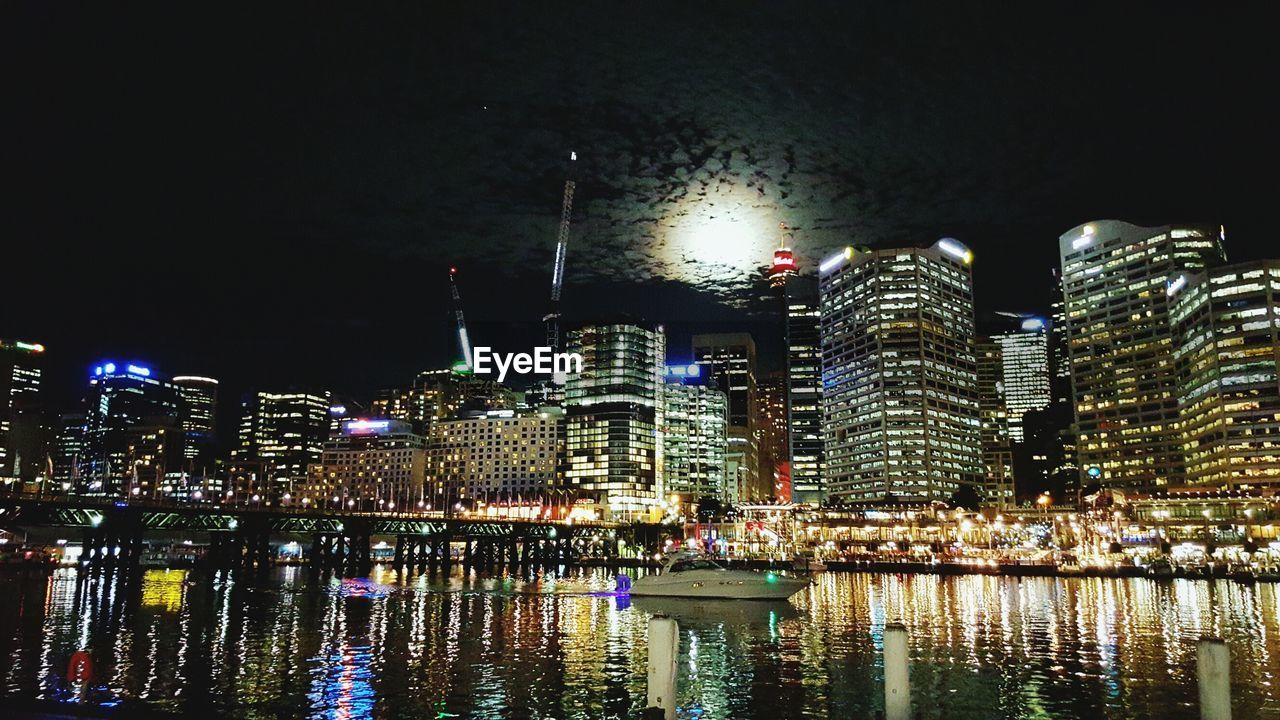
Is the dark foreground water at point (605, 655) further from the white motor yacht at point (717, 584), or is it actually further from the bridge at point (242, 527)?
the bridge at point (242, 527)

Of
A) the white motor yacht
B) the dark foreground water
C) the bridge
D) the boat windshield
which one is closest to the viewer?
the dark foreground water

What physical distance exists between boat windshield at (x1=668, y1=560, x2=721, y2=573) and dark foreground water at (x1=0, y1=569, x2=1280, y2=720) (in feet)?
16.6

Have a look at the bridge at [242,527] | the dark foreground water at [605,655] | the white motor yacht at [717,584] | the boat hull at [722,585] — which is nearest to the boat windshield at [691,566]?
the white motor yacht at [717,584]

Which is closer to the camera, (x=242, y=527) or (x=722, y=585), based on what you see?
(x=722, y=585)

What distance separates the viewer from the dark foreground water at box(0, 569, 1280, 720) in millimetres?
27156

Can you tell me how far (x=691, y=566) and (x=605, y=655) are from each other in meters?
38.7

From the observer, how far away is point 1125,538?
184 metres

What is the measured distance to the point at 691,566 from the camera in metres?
75.4

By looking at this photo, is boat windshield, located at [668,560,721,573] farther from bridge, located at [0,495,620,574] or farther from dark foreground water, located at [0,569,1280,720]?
bridge, located at [0,495,620,574]

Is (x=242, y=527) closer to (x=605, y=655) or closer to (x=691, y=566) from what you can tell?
(x=691, y=566)

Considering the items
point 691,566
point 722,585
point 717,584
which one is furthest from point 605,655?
point 691,566

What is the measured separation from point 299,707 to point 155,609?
4172 cm

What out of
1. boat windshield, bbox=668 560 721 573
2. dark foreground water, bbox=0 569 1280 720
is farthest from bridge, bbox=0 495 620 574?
boat windshield, bbox=668 560 721 573

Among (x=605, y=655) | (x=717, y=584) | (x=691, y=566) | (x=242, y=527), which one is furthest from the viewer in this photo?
(x=242, y=527)
